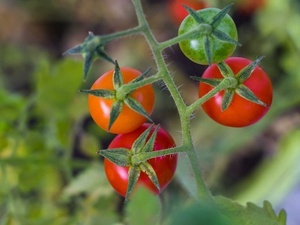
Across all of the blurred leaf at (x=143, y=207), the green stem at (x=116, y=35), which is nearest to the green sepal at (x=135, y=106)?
the green stem at (x=116, y=35)

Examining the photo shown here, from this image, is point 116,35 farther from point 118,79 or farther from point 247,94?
point 247,94

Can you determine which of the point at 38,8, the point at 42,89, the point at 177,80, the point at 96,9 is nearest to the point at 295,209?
the point at 177,80

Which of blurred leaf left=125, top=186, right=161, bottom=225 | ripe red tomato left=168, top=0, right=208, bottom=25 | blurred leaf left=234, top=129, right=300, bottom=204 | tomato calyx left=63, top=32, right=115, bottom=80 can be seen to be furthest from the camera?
blurred leaf left=234, top=129, right=300, bottom=204

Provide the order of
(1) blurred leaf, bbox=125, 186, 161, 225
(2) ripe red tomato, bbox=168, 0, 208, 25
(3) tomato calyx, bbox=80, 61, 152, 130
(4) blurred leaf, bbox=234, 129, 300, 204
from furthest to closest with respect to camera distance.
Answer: (4) blurred leaf, bbox=234, 129, 300, 204
(2) ripe red tomato, bbox=168, 0, 208, 25
(3) tomato calyx, bbox=80, 61, 152, 130
(1) blurred leaf, bbox=125, 186, 161, 225

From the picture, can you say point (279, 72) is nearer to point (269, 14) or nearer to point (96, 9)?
point (269, 14)

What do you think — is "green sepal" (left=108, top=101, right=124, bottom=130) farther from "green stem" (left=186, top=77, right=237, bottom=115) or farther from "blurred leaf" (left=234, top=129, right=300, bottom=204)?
"blurred leaf" (left=234, top=129, right=300, bottom=204)

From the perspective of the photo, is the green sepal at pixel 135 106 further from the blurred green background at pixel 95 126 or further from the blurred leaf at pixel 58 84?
the blurred leaf at pixel 58 84

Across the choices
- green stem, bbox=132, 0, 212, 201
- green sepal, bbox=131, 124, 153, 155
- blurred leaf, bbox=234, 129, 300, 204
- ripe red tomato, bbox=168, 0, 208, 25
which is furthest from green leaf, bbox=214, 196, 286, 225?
blurred leaf, bbox=234, 129, 300, 204
